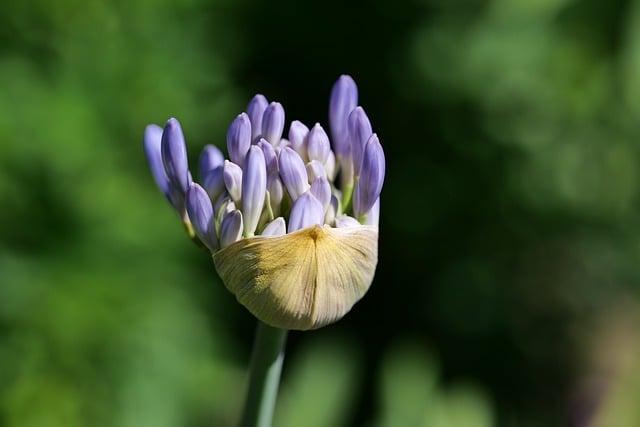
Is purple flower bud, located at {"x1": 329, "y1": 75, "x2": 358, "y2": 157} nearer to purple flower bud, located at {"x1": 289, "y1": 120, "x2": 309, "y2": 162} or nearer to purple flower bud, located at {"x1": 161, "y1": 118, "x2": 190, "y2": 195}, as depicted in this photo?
purple flower bud, located at {"x1": 289, "y1": 120, "x2": 309, "y2": 162}

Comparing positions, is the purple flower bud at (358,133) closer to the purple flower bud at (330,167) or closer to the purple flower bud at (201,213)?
the purple flower bud at (330,167)

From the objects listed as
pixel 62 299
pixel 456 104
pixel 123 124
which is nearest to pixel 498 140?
pixel 456 104

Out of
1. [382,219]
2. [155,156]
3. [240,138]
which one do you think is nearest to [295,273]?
[240,138]

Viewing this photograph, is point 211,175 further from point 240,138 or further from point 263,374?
point 263,374

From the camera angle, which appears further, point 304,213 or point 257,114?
point 257,114

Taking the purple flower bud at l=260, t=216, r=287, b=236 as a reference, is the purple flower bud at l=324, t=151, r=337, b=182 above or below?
above

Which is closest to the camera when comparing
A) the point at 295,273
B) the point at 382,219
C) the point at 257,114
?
the point at 295,273

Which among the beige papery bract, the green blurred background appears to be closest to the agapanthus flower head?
the beige papery bract
